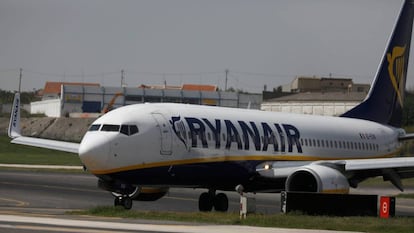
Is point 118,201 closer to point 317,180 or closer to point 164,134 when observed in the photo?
point 164,134

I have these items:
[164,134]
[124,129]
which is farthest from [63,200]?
[124,129]

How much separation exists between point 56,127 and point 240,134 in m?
84.5

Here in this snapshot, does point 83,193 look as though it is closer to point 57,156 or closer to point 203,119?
point 203,119

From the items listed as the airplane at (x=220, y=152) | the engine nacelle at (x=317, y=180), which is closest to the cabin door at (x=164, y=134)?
the airplane at (x=220, y=152)

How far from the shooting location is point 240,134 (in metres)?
39.3

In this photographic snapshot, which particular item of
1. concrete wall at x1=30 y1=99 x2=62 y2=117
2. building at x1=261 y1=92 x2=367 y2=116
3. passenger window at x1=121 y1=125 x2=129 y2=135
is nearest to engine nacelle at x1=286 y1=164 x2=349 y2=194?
passenger window at x1=121 y1=125 x2=129 y2=135

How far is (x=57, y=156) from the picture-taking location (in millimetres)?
92625

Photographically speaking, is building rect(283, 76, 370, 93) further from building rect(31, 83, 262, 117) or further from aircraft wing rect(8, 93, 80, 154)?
aircraft wing rect(8, 93, 80, 154)

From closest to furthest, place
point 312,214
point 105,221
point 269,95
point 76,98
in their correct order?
point 105,221 < point 312,214 < point 76,98 < point 269,95

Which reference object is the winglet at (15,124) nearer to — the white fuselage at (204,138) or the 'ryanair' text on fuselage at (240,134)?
the white fuselage at (204,138)

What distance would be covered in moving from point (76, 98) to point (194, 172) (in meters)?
109

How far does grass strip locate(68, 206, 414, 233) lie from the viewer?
1139 inches

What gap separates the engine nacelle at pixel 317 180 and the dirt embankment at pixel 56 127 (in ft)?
233

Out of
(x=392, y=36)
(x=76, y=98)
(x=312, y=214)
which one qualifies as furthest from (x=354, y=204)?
(x=76, y=98)
